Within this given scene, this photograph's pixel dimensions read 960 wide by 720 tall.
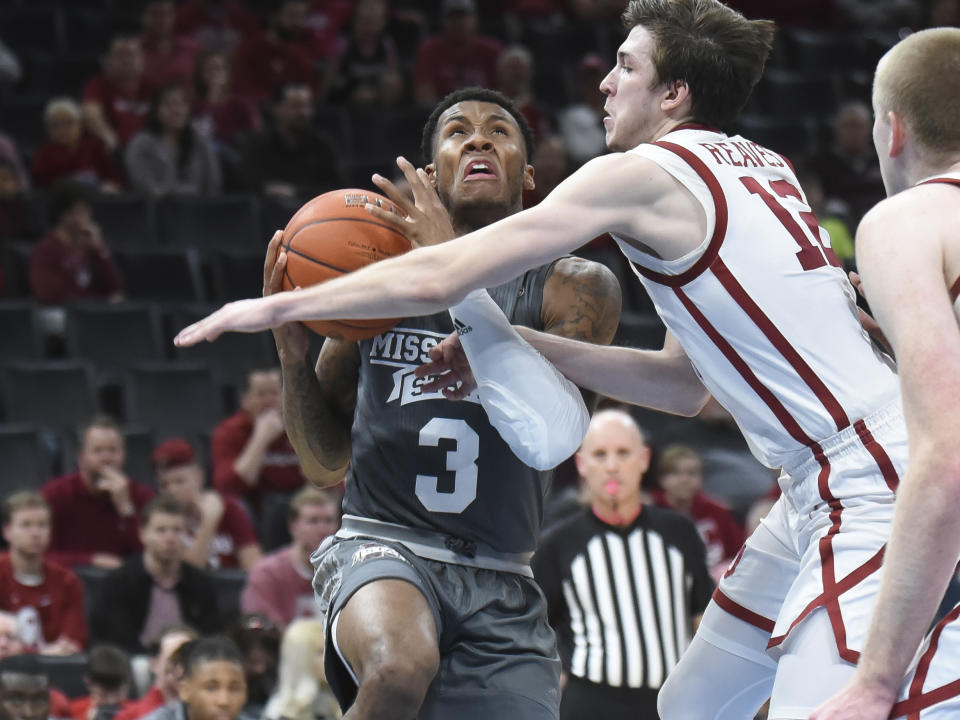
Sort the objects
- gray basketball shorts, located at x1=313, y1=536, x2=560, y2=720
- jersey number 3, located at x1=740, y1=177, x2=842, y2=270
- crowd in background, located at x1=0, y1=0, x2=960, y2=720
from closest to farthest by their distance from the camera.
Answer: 1. jersey number 3, located at x1=740, y1=177, x2=842, y2=270
2. gray basketball shorts, located at x1=313, y1=536, x2=560, y2=720
3. crowd in background, located at x1=0, y1=0, x2=960, y2=720

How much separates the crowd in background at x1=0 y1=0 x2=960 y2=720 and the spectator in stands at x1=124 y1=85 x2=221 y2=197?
2cm

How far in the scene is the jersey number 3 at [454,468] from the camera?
12.9 feet

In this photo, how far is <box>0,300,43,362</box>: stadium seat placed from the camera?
30.9 ft

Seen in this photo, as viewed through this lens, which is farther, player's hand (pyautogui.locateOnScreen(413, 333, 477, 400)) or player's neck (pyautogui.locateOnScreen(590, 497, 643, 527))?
player's neck (pyautogui.locateOnScreen(590, 497, 643, 527))

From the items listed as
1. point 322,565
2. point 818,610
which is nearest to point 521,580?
point 322,565

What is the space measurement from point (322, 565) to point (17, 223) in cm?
711

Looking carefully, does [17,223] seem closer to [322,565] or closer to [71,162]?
[71,162]

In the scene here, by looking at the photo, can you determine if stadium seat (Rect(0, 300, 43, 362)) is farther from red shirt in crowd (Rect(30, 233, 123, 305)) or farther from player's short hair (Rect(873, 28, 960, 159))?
player's short hair (Rect(873, 28, 960, 159))

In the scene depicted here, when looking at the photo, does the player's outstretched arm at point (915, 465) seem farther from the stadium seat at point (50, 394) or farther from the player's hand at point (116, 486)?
the stadium seat at point (50, 394)

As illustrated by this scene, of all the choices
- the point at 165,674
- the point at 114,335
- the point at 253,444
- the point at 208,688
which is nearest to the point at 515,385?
the point at 208,688

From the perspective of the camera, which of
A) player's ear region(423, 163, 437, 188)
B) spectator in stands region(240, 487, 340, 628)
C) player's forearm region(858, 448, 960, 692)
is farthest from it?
spectator in stands region(240, 487, 340, 628)

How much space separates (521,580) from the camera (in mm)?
4094

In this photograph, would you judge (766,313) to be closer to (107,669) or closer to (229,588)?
(107,669)

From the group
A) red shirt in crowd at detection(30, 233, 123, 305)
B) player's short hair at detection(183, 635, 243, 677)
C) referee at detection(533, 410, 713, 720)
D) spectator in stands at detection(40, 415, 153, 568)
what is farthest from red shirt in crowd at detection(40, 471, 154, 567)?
referee at detection(533, 410, 713, 720)
